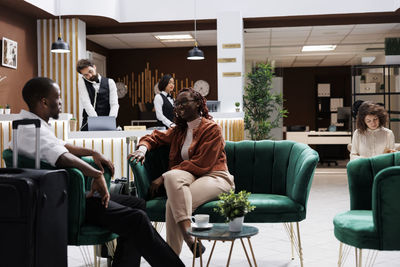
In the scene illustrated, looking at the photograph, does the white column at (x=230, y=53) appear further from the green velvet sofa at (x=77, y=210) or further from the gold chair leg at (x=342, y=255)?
the green velvet sofa at (x=77, y=210)

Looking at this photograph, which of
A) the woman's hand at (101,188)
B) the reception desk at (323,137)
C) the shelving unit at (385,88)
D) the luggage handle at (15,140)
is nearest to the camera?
the luggage handle at (15,140)

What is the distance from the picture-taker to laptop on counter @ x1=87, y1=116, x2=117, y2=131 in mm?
5878

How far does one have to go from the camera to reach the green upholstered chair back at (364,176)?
336cm

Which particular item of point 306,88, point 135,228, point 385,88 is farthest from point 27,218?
point 306,88

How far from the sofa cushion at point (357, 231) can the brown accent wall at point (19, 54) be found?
257 inches

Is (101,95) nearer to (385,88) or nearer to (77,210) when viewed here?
(77,210)

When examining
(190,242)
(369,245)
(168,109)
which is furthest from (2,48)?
(369,245)

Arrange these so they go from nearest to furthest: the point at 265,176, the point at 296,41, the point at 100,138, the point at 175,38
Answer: the point at 265,176 → the point at 100,138 → the point at 175,38 → the point at 296,41

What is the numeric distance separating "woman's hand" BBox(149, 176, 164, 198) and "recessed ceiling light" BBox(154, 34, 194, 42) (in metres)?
7.47

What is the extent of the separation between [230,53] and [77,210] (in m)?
6.61

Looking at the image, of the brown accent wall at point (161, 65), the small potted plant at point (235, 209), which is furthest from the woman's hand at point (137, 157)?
the brown accent wall at point (161, 65)

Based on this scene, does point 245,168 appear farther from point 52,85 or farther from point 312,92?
point 312,92

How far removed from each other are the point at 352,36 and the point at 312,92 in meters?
5.12

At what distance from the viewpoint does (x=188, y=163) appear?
3820 millimetres
